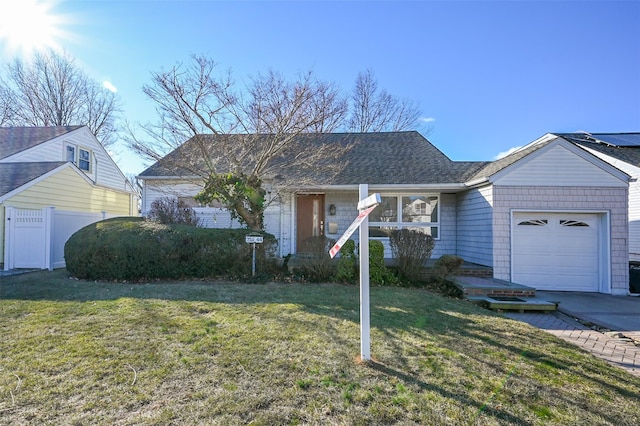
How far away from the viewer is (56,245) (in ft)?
31.8

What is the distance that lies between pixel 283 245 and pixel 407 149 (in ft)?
21.7

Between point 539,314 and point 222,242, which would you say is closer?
point 539,314

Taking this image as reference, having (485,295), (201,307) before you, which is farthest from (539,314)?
(201,307)

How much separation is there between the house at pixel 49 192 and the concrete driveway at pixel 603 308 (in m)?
13.8

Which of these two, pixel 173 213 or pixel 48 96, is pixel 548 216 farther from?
pixel 48 96

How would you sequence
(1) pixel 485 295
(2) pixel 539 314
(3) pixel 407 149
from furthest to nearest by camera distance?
(3) pixel 407 149 → (1) pixel 485 295 → (2) pixel 539 314

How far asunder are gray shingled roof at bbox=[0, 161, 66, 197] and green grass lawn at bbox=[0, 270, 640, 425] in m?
7.43

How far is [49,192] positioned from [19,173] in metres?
1.10

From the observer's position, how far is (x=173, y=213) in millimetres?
9977

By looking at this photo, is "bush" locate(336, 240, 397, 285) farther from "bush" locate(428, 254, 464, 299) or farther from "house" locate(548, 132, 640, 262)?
"house" locate(548, 132, 640, 262)

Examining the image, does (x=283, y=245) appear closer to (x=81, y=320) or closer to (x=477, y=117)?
(x=81, y=320)

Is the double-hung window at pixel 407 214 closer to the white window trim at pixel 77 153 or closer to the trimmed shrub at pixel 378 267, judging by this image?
the trimmed shrub at pixel 378 267

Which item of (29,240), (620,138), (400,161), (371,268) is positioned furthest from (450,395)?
(620,138)

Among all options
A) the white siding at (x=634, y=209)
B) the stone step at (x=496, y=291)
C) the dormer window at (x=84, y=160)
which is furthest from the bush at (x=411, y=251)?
the dormer window at (x=84, y=160)
